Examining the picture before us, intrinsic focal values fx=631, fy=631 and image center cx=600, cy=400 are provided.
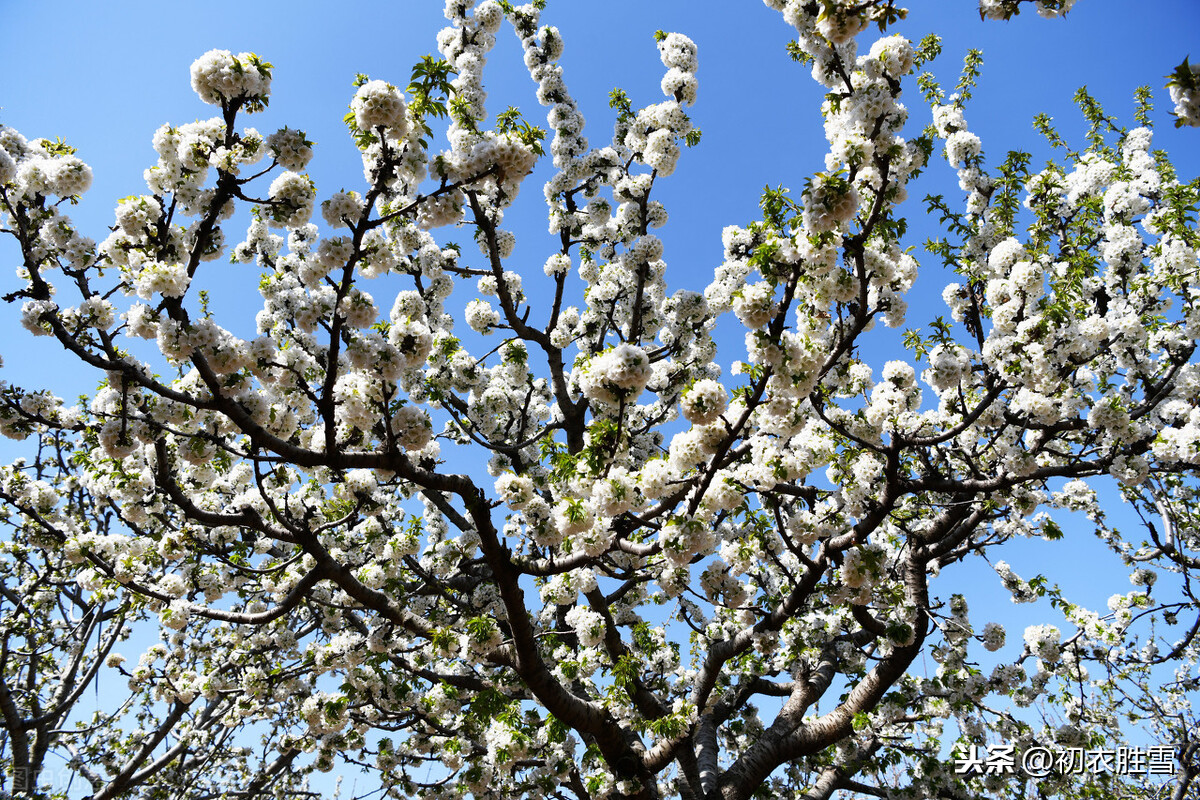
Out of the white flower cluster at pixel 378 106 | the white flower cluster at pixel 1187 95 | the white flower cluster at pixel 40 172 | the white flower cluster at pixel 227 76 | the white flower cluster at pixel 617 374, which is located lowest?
the white flower cluster at pixel 1187 95

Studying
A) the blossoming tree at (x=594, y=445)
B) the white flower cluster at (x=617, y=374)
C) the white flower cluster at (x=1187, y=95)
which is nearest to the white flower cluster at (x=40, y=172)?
the blossoming tree at (x=594, y=445)

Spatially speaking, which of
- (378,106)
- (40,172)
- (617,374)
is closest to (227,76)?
(378,106)

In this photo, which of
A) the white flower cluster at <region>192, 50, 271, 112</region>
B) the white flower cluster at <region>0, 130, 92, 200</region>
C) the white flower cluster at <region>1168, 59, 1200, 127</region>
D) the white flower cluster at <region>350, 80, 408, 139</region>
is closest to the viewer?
the white flower cluster at <region>1168, 59, 1200, 127</region>

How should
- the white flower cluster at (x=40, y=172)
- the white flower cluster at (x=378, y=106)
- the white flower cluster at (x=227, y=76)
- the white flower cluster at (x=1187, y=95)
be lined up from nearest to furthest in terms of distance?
A: the white flower cluster at (x=1187, y=95), the white flower cluster at (x=378, y=106), the white flower cluster at (x=227, y=76), the white flower cluster at (x=40, y=172)

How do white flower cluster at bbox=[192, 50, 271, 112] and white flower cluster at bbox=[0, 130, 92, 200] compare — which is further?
white flower cluster at bbox=[0, 130, 92, 200]

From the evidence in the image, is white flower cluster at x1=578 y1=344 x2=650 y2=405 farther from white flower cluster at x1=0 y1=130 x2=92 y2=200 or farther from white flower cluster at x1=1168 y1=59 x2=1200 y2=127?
white flower cluster at x1=0 y1=130 x2=92 y2=200

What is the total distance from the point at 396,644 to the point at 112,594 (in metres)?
3.85

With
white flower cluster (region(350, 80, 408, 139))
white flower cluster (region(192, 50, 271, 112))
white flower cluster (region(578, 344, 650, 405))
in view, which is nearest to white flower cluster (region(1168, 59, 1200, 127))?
white flower cluster (region(578, 344, 650, 405))

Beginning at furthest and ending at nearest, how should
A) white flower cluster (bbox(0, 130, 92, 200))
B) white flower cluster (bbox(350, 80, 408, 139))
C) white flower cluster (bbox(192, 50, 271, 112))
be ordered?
white flower cluster (bbox(0, 130, 92, 200)) < white flower cluster (bbox(192, 50, 271, 112)) < white flower cluster (bbox(350, 80, 408, 139))

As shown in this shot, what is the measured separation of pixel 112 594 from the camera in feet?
27.9

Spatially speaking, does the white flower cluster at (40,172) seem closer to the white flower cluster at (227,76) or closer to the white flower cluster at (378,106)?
the white flower cluster at (227,76)

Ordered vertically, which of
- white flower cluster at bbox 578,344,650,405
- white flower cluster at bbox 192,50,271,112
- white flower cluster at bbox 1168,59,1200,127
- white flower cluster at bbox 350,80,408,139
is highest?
white flower cluster at bbox 192,50,271,112

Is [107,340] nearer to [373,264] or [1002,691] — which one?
[373,264]

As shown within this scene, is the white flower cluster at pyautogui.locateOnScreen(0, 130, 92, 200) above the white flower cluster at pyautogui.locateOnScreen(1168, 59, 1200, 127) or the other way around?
above
